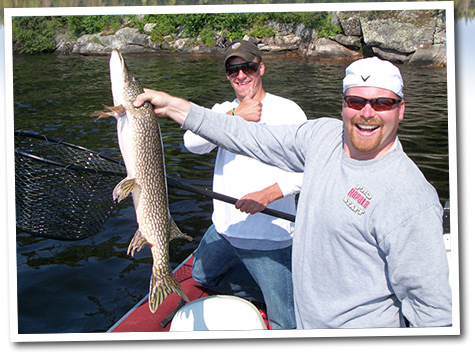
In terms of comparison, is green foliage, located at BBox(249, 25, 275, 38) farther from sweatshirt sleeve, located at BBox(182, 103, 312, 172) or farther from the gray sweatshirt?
the gray sweatshirt

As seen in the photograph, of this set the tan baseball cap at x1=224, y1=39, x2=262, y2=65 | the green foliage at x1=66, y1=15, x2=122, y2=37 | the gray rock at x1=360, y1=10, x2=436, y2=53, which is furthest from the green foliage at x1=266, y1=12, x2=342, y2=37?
the tan baseball cap at x1=224, y1=39, x2=262, y2=65

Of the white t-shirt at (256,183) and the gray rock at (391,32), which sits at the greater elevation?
the gray rock at (391,32)

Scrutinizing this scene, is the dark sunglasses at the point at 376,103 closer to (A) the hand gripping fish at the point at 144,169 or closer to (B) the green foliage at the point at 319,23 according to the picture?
(A) the hand gripping fish at the point at 144,169

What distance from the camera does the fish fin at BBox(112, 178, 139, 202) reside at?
6.91 feet

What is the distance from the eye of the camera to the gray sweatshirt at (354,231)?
168cm

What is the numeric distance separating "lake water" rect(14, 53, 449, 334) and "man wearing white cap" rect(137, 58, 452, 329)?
8.76ft

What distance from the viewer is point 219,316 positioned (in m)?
2.79

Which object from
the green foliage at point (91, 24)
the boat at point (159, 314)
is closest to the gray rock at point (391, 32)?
the green foliage at point (91, 24)

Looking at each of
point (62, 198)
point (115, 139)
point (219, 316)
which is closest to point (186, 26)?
point (115, 139)

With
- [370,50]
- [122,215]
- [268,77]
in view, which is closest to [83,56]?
[268,77]

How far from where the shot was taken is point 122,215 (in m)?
5.86

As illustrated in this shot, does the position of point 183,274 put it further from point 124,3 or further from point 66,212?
point 124,3

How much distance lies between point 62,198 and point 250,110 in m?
1.61

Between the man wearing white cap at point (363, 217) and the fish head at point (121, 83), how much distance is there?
62 mm
